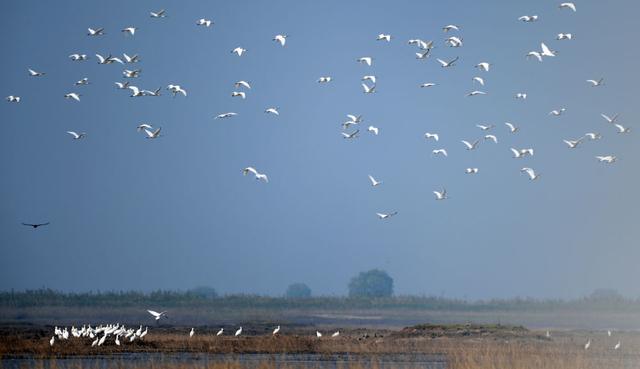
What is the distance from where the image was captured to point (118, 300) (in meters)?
116

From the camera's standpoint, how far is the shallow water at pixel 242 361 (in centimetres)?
4947

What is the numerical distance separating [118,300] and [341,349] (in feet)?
191

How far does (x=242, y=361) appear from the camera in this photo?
52562 millimetres

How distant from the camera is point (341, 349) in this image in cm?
6125

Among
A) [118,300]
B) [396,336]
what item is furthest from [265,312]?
[396,336]

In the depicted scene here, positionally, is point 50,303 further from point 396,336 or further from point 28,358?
point 28,358

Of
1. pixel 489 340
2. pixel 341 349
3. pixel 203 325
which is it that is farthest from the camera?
pixel 203 325

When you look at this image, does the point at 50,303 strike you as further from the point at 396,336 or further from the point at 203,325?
the point at 396,336

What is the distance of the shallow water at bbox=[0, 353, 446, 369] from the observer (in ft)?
162

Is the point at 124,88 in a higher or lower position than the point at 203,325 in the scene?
higher

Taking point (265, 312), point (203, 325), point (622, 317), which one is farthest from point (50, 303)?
point (622, 317)

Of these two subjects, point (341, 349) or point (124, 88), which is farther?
point (124, 88)

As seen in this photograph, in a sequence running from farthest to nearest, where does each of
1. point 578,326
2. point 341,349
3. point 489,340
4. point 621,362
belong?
point 578,326 → point 489,340 → point 341,349 → point 621,362

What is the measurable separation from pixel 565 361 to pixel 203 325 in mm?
41019
